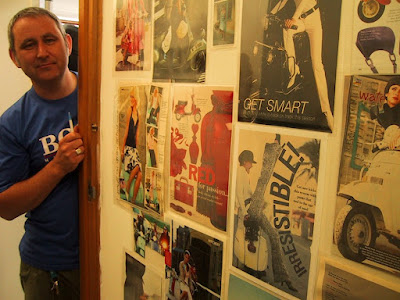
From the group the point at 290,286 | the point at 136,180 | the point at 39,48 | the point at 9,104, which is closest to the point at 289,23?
the point at 290,286

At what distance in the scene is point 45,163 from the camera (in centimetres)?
120

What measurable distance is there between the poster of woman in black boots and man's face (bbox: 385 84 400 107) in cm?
8

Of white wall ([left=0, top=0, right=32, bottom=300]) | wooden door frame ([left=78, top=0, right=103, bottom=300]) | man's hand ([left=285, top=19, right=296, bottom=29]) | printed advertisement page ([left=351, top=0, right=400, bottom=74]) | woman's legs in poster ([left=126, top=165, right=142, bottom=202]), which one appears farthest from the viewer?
white wall ([left=0, top=0, right=32, bottom=300])

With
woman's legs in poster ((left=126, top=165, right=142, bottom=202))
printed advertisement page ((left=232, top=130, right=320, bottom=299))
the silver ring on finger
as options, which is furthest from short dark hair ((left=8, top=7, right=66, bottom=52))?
printed advertisement page ((left=232, top=130, right=320, bottom=299))

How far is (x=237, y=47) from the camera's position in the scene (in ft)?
2.15

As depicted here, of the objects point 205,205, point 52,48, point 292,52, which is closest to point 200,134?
point 205,205

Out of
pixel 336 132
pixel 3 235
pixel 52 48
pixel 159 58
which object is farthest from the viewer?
pixel 3 235

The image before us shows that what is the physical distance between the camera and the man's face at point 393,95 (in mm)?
460

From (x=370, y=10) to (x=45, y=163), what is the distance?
1.06 metres

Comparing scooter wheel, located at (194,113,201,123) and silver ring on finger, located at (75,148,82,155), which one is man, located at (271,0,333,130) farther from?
silver ring on finger, located at (75,148,82,155)

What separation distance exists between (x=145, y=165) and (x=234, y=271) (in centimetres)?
35

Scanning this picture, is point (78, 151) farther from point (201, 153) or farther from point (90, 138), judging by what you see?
point (201, 153)

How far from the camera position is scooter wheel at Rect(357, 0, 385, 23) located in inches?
18.4

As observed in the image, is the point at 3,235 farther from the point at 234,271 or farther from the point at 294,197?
the point at 294,197
